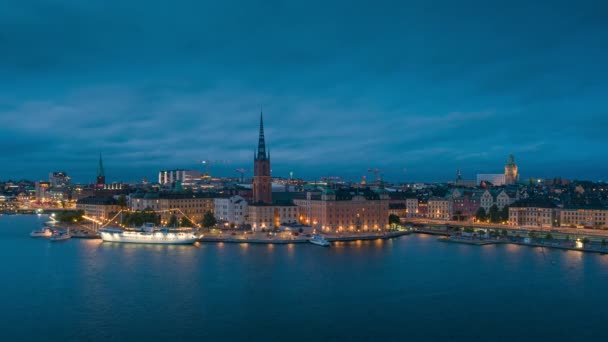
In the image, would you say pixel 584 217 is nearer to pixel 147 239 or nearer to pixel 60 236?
pixel 147 239

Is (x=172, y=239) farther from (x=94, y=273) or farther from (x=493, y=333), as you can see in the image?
(x=493, y=333)

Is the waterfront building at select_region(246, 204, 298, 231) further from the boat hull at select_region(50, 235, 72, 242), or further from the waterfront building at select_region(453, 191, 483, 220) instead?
the waterfront building at select_region(453, 191, 483, 220)

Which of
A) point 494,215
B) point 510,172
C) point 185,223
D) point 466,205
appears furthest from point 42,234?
point 510,172

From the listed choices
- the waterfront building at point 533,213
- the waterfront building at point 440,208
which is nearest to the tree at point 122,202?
the waterfront building at point 440,208

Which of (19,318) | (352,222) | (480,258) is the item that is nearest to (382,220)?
(352,222)

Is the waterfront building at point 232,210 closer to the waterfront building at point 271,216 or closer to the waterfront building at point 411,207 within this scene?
the waterfront building at point 271,216
